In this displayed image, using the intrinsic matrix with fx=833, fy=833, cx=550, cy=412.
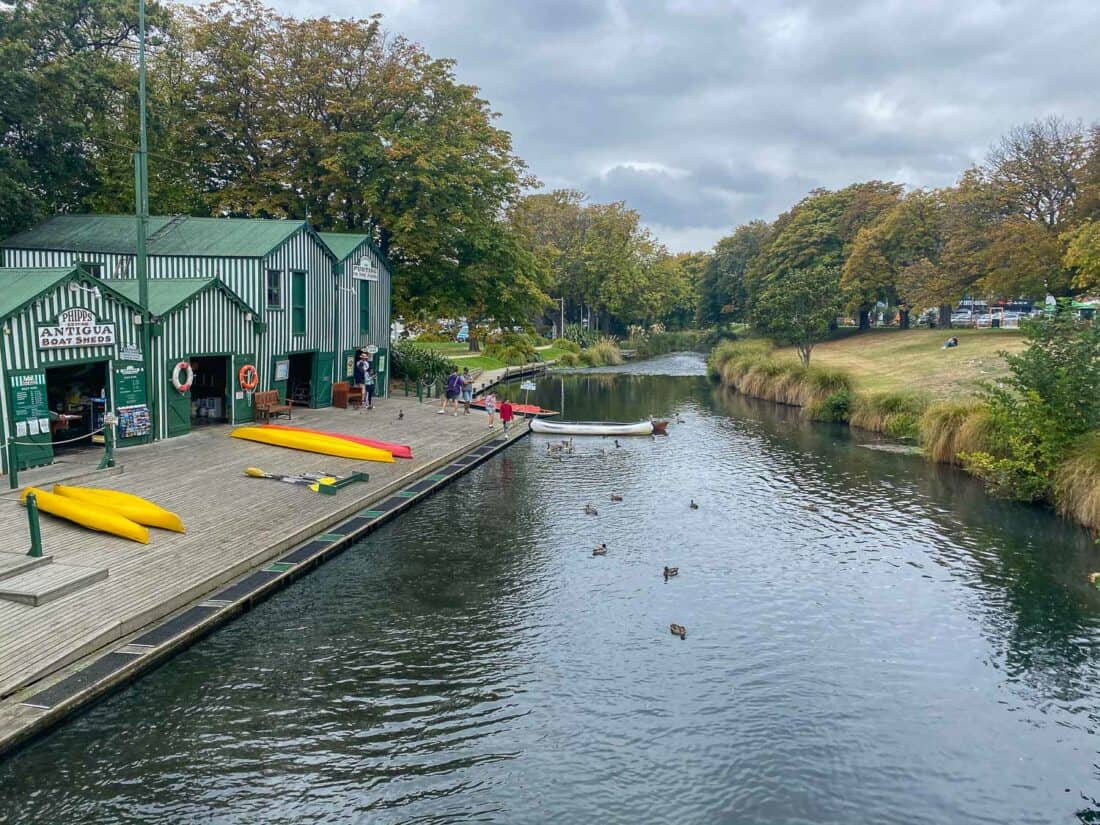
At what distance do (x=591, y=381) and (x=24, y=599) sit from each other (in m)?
50.6

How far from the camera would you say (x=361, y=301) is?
36656 millimetres

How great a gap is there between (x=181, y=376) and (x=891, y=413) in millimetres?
27415

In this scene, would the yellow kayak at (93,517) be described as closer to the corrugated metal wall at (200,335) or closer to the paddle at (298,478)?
the paddle at (298,478)

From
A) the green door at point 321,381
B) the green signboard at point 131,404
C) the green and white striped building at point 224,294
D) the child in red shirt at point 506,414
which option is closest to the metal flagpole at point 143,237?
the green signboard at point 131,404

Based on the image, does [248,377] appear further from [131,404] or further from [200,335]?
[131,404]

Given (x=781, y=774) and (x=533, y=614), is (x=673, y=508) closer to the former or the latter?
(x=533, y=614)

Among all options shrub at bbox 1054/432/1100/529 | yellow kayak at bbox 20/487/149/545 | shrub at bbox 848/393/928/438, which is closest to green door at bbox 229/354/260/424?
yellow kayak at bbox 20/487/149/545

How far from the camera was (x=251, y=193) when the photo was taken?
40.8m

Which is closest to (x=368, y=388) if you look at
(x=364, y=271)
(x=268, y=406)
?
(x=364, y=271)

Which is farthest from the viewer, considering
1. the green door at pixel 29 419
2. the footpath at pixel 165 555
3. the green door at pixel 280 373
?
the green door at pixel 280 373

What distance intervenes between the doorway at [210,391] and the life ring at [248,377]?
0.57 meters

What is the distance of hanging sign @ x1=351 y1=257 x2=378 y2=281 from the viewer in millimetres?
35875

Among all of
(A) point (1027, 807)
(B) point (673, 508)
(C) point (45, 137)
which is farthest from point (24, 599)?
(C) point (45, 137)

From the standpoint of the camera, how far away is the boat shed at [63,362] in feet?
60.4
